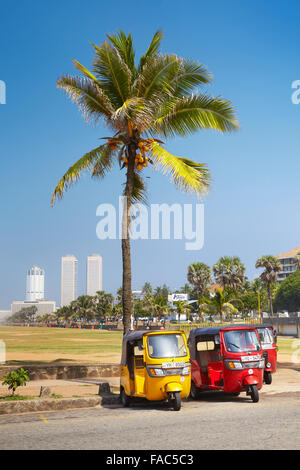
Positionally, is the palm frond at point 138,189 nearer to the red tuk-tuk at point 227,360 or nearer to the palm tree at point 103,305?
the red tuk-tuk at point 227,360

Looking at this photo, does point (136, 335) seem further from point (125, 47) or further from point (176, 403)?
point (125, 47)

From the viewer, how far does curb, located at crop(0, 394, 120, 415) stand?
10750mm

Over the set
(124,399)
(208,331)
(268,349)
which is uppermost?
(208,331)

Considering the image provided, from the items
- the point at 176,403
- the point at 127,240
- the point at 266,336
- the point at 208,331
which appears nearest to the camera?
the point at 176,403

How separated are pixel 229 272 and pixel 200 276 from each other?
13.7 m

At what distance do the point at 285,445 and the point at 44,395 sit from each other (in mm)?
6900

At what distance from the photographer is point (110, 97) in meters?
15.8

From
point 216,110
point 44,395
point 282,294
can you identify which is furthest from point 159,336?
point 282,294

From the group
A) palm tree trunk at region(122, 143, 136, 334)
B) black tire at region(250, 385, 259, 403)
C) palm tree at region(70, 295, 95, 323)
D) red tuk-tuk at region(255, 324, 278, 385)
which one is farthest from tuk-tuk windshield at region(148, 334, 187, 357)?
palm tree at region(70, 295, 95, 323)

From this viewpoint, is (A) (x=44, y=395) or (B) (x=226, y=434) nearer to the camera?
(B) (x=226, y=434)

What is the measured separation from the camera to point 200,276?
309 ft

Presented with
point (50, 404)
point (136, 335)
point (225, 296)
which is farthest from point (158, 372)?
point (225, 296)

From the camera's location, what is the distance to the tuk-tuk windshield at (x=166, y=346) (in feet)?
36.1

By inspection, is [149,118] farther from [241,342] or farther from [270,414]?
[270,414]
